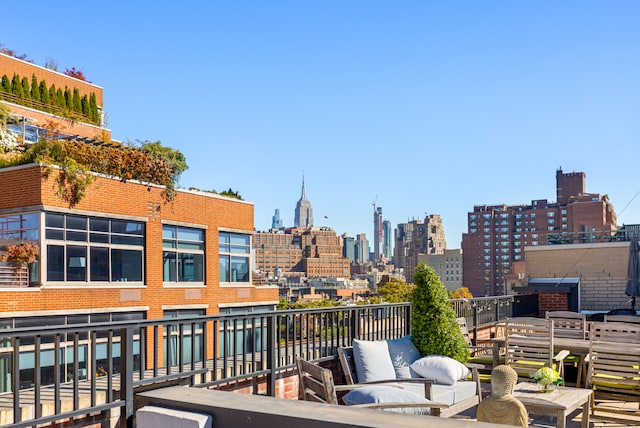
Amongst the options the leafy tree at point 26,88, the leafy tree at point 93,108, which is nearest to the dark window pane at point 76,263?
the leafy tree at point 26,88

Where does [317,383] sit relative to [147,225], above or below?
below

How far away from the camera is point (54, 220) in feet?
73.8

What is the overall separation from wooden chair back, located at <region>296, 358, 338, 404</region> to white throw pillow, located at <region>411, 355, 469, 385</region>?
213 cm

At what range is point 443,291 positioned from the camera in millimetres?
7910

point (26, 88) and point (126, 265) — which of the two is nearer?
point (126, 265)

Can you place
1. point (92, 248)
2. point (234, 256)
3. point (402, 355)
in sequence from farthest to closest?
point (234, 256), point (92, 248), point (402, 355)

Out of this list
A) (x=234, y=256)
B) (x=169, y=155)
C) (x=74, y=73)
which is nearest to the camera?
(x=169, y=155)

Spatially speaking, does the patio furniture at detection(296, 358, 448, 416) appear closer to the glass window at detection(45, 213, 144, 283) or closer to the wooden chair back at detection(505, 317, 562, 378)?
the wooden chair back at detection(505, 317, 562, 378)

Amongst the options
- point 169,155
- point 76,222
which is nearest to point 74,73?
point 169,155

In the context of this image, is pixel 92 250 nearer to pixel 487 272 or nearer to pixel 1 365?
pixel 1 365

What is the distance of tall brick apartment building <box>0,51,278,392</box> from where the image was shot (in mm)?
21750

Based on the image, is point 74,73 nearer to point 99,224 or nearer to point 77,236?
point 99,224

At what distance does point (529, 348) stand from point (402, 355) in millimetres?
1650

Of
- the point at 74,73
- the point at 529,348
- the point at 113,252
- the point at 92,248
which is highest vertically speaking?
the point at 74,73
